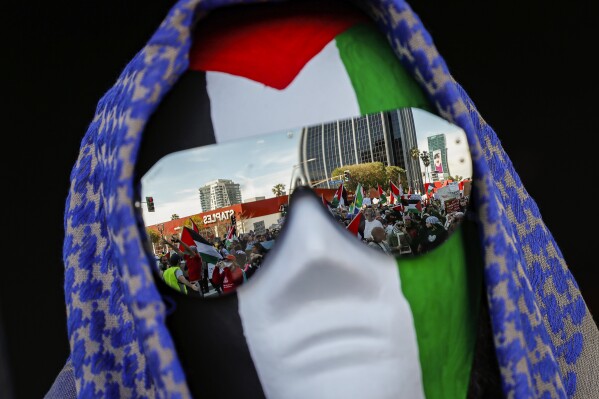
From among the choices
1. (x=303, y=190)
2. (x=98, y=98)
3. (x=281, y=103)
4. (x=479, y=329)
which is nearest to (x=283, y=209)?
(x=303, y=190)

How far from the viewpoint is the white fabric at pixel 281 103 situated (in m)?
0.84

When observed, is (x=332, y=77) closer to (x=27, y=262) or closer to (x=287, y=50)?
(x=287, y=50)

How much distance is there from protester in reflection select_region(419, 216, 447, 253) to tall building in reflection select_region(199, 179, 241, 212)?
25cm

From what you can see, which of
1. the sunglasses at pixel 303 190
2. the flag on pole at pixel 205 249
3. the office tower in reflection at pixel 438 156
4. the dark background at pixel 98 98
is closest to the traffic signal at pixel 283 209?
the sunglasses at pixel 303 190

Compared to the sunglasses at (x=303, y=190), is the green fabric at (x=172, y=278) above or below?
below

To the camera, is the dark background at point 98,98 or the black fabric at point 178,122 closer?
the black fabric at point 178,122

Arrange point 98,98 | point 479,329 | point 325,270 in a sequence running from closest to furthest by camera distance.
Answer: point 325,270 → point 479,329 → point 98,98

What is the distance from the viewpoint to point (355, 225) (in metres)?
0.82

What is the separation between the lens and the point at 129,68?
97cm

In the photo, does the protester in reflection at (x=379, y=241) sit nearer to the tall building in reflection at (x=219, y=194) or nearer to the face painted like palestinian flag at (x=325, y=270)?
the face painted like palestinian flag at (x=325, y=270)

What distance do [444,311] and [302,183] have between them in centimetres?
27

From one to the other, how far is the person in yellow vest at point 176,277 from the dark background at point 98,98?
194cm

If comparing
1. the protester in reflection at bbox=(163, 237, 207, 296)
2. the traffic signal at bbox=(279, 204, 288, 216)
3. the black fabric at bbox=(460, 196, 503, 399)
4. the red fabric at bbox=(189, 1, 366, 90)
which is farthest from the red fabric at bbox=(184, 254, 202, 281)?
the black fabric at bbox=(460, 196, 503, 399)

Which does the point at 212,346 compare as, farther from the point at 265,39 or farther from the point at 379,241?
the point at 265,39
